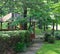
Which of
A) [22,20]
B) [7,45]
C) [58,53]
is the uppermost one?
[22,20]

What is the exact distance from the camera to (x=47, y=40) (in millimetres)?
22594

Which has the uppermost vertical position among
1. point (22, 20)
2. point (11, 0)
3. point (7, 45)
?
point (11, 0)

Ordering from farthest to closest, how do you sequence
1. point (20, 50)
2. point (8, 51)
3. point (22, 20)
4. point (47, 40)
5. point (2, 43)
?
1. point (47, 40)
2. point (22, 20)
3. point (20, 50)
4. point (8, 51)
5. point (2, 43)

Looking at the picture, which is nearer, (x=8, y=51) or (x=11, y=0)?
(x=8, y=51)

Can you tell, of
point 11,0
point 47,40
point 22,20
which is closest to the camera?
point 11,0

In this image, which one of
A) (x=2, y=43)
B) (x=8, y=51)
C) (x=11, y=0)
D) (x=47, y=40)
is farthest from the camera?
(x=47, y=40)

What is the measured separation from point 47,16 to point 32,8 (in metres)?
1.12

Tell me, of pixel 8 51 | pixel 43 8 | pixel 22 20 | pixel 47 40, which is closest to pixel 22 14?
pixel 22 20

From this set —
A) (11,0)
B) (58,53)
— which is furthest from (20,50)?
(11,0)

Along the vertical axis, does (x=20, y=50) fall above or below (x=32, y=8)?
below

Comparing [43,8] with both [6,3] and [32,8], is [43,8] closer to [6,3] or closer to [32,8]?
[32,8]

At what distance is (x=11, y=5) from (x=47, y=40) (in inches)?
417

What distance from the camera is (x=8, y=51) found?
11.2 meters

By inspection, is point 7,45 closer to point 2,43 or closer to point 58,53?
point 2,43
